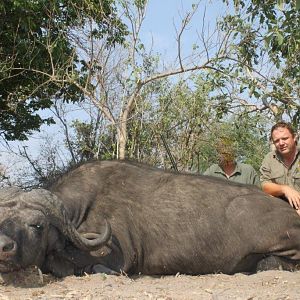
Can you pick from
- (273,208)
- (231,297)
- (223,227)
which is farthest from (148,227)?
(231,297)

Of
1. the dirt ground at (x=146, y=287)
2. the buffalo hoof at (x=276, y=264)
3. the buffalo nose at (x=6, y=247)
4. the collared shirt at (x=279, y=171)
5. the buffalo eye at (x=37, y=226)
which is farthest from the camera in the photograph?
the collared shirt at (x=279, y=171)

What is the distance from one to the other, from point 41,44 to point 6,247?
9150 mm

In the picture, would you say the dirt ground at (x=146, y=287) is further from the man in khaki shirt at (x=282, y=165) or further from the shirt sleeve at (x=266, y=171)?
the shirt sleeve at (x=266, y=171)

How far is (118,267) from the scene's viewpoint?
16.8ft

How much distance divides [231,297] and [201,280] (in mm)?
1055

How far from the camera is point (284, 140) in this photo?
243 inches

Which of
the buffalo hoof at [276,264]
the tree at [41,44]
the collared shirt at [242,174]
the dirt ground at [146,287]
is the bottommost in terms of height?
the dirt ground at [146,287]

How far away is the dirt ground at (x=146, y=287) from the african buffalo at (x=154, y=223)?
0.27m

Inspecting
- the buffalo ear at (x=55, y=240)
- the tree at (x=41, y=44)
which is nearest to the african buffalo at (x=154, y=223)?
the buffalo ear at (x=55, y=240)

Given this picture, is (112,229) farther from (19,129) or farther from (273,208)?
(19,129)

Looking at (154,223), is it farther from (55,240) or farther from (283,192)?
(283,192)

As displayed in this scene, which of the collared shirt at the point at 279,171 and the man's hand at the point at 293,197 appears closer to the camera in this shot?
the man's hand at the point at 293,197

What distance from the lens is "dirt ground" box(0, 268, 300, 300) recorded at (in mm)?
3926

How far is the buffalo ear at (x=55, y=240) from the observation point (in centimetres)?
490
